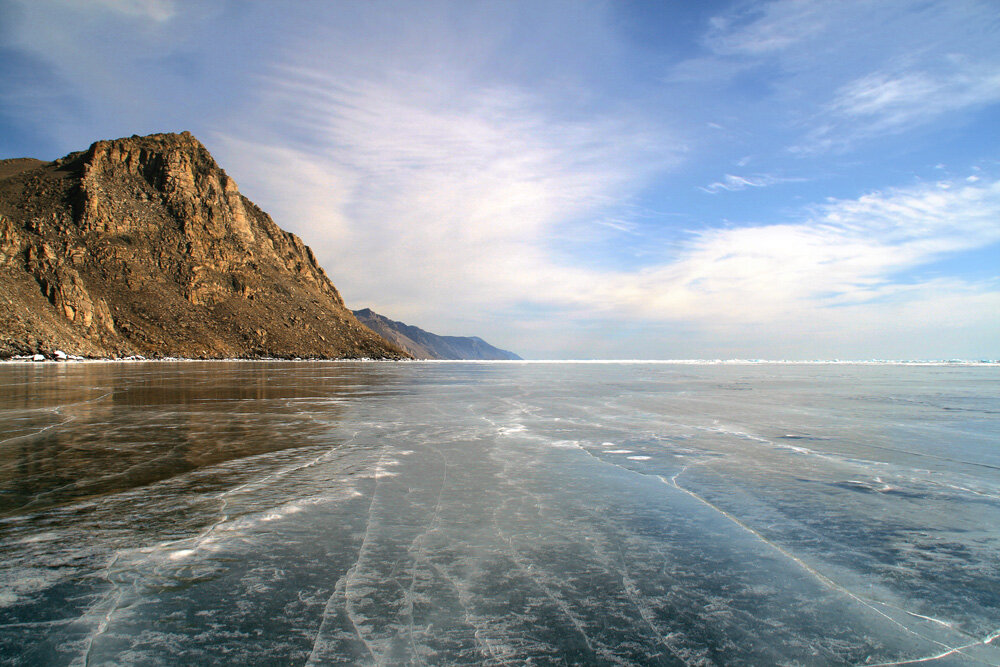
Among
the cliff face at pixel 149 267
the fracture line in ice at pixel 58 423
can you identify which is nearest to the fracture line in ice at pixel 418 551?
the fracture line in ice at pixel 58 423

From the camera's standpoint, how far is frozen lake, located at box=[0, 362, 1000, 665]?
299 cm

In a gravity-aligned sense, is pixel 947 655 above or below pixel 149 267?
below

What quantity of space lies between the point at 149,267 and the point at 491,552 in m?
105

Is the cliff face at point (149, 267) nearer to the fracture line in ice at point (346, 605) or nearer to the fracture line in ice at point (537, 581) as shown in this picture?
the fracture line in ice at point (346, 605)

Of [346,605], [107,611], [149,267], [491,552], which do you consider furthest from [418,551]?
[149,267]

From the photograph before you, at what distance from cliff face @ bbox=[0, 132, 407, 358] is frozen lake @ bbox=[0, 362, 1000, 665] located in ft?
236

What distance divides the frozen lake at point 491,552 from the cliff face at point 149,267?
71927 mm

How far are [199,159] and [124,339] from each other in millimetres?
52385

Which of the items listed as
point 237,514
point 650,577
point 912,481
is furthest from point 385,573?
point 912,481

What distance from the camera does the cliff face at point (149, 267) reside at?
7069cm

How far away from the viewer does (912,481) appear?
732cm

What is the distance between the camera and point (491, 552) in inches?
172

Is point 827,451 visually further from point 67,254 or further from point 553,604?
point 67,254

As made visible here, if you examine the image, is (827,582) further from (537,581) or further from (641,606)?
(537,581)
